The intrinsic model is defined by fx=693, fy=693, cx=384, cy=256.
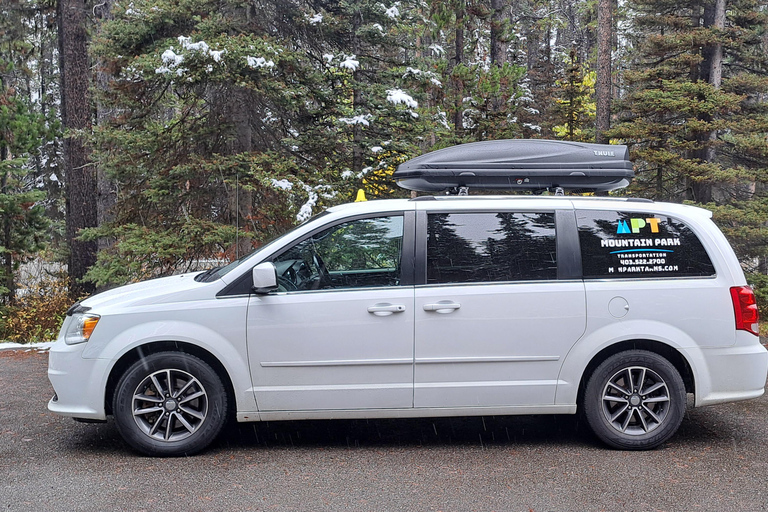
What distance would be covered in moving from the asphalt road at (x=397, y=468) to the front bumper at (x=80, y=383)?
38cm

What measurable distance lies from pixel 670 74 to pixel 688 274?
1158cm

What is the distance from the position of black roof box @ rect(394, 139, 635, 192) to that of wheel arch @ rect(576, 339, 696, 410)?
1.39m

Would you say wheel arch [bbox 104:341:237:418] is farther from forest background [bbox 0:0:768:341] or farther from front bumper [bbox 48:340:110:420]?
forest background [bbox 0:0:768:341]

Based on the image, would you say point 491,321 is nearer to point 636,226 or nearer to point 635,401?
point 635,401

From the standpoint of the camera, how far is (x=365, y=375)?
526 cm

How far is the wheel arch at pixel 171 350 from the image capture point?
527 centimetres

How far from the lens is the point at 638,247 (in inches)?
217

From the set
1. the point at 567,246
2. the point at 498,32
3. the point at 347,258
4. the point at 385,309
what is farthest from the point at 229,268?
the point at 498,32

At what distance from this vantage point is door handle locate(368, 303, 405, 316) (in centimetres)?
525

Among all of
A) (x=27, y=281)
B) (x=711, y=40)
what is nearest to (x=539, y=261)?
(x=711, y=40)

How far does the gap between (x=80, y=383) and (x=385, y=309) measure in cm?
236

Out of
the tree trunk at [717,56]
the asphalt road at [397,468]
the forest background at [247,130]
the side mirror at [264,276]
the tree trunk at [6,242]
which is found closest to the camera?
the asphalt road at [397,468]

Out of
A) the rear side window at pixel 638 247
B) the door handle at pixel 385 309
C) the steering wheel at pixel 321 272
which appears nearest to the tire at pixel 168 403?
the steering wheel at pixel 321 272

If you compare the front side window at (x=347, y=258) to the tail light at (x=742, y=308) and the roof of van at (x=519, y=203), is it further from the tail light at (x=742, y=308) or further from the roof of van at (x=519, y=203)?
the tail light at (x=742, y=308)
